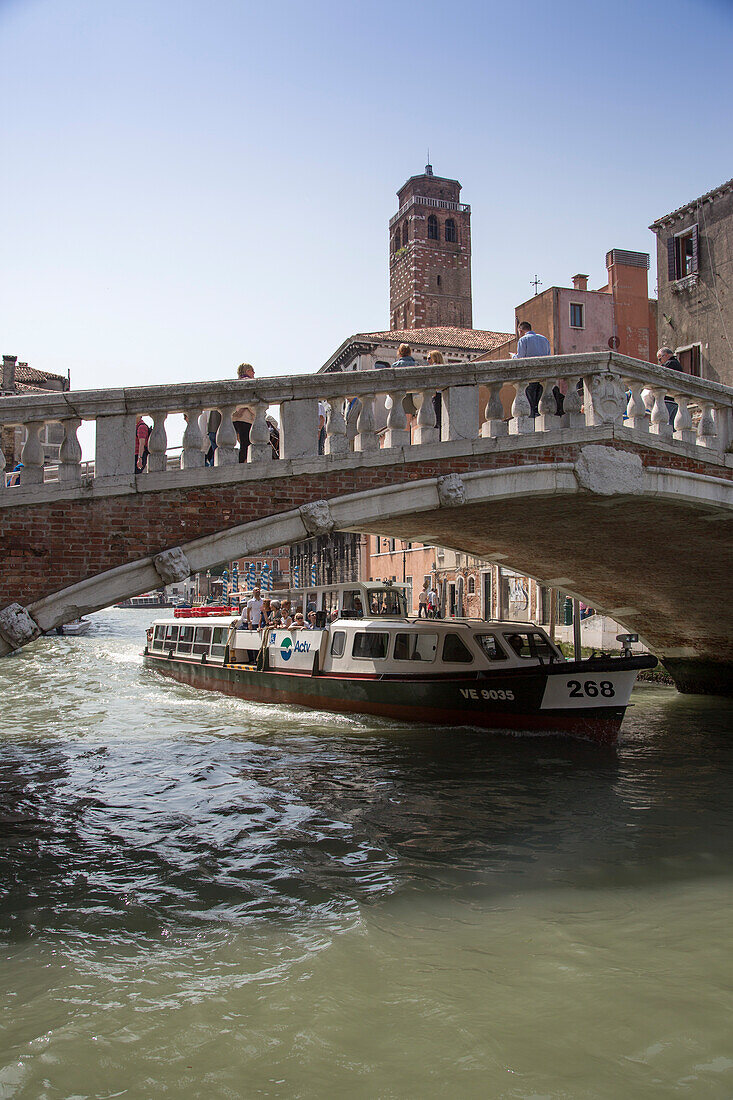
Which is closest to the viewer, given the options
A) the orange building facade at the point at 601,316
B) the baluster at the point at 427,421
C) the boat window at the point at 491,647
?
the baluster at the point at 427,421

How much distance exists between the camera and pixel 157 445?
5.93 m

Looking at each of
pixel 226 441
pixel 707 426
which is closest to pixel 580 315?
pixel 707 426

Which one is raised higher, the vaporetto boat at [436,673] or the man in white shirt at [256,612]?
the man in white shirt at [256,612]

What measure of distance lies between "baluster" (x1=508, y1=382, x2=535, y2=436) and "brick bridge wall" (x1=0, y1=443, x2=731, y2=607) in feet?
3.34

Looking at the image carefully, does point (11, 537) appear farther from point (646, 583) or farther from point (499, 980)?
point (646, 583)

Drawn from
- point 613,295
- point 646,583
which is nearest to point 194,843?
point 646,583

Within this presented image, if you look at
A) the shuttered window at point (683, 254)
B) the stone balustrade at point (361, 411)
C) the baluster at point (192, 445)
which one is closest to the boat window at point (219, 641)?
the stone balustrade at point (361, 411)

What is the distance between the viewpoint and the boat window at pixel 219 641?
563 inches

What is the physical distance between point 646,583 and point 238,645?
20.7ft

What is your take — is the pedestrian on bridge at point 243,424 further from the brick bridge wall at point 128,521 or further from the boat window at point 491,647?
the boat window at point 491,647

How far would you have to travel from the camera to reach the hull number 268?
9102 millimetres

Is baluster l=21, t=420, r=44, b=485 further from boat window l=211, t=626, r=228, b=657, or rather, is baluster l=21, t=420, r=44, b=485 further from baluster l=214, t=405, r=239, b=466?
boat window l=211, t=626, r=228, b=657

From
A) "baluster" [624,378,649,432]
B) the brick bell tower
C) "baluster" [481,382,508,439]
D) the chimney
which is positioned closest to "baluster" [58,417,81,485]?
"baluster" [481,382,508,439]

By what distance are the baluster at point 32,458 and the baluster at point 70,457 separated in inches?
5.4
